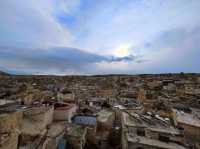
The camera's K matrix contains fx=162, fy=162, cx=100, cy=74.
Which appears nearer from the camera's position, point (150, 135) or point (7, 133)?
point (7, 133)

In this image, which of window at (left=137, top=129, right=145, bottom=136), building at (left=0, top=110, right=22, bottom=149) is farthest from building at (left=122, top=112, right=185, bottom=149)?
building at (left=0, top=110, right=22, bottom=149)

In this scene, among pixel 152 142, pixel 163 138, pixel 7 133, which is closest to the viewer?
pixel 7 133

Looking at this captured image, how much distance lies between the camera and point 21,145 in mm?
11938

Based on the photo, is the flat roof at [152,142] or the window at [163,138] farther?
the window at [163,138]

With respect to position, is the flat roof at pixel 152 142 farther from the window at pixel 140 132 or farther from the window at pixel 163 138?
the window at pixel 140 132

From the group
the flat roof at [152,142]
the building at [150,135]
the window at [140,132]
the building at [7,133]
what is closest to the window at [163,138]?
the building at [150,135]

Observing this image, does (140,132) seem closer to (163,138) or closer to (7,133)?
(163,138)

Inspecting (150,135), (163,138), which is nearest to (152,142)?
(150,135)

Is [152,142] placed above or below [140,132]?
below

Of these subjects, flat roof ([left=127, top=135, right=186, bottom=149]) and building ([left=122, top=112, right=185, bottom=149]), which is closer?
flat roof ([left=127, top=135, right=186, bottom=149])

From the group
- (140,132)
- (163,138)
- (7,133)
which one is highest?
(7,133)

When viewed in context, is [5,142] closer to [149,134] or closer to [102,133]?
[149,134]

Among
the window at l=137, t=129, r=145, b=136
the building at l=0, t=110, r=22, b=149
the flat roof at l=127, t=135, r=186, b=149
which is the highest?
the building at l=0, t=110, r=22, b=149

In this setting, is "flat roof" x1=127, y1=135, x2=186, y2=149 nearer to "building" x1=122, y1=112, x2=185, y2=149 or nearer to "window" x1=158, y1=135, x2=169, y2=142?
"building" x1=122, y1=112, x2=185, y2=149
